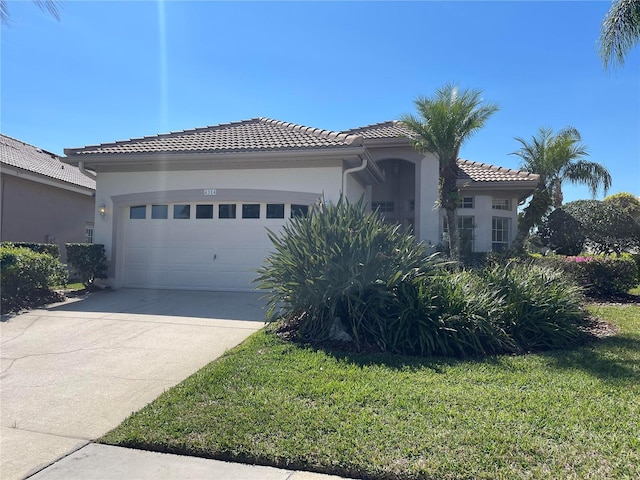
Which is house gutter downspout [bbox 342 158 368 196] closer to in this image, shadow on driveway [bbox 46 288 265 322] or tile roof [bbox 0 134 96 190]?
shadow on driveway [bbox 46 288 265 322]

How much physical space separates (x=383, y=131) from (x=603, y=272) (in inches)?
339

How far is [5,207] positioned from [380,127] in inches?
535

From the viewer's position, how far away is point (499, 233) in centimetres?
1714

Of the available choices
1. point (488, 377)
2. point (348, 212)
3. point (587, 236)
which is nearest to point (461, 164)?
point (587, 236)

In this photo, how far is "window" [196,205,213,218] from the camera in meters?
12.3

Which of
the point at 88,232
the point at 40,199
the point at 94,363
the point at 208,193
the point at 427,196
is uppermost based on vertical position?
the point at 427,196

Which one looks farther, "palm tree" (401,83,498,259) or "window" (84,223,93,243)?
"window" (84,223,93,243)

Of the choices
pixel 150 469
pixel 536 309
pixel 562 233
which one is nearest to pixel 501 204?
pixel 562 233

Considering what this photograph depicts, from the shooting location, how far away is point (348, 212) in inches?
300

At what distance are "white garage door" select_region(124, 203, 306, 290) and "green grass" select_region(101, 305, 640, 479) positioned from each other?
20.8 feet

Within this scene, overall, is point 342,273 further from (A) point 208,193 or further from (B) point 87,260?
(B) point 87,260

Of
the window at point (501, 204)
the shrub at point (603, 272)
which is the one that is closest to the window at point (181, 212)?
the shrub at point (603, 272)

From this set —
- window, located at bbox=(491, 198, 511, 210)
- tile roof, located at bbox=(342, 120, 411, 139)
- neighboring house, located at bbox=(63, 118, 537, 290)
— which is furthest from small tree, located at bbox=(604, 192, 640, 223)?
neighboring house, located at bbox=(63, 118, 537, 290)

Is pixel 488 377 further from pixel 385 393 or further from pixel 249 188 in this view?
pixel 249 188
